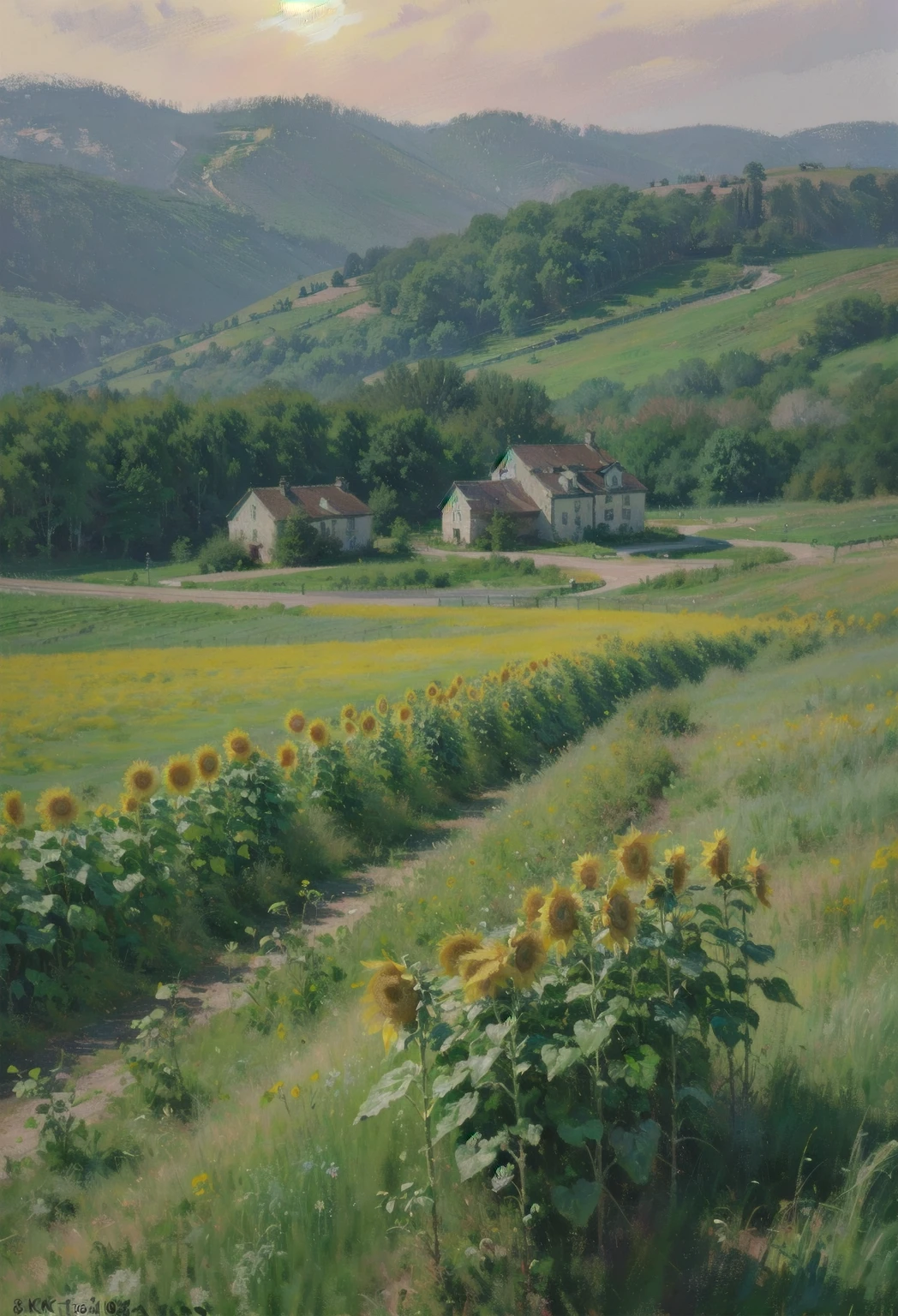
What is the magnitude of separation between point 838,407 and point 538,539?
2269 centimetres

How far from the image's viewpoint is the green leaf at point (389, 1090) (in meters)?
3.49

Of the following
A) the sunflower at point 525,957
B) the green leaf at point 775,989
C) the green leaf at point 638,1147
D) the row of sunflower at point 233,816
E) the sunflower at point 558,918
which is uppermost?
the sunflower at point 558,918

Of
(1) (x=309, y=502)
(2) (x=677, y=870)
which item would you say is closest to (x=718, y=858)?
(2) (x=677, y=870)

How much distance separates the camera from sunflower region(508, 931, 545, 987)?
345 cm

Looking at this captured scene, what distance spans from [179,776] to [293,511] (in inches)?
1202

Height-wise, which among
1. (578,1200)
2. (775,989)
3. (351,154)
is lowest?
(578,1200)

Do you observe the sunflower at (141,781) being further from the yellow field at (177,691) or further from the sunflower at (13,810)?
the sunflower at (13,810)

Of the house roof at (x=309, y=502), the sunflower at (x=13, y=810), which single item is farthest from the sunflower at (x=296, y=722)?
the house roof at (x=309, y=502)

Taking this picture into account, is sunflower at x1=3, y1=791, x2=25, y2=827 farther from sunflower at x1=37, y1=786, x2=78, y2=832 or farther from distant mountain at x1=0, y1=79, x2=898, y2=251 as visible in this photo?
distant mountain at x1=0, y1=79, x2=898, y2=251

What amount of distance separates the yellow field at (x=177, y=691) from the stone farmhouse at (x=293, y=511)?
1193 centimetres

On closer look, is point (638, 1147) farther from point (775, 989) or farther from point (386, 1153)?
point (386, 1153)

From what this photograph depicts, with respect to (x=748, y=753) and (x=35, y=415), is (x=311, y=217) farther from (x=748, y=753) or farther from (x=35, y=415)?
(x=748, y=753)

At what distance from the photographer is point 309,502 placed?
149ft

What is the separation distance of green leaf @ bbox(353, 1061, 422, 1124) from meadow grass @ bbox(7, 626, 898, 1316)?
444 millimetres
